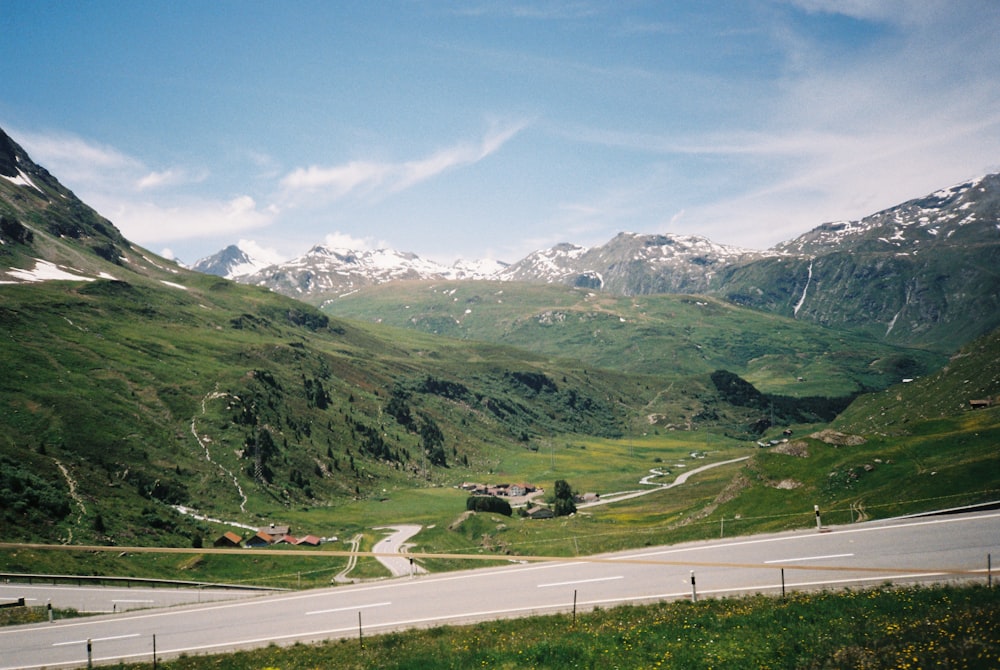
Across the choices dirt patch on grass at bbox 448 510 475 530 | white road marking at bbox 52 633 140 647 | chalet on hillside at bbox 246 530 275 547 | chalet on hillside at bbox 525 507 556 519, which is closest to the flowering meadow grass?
white road marking at bbox 52 633 140 647

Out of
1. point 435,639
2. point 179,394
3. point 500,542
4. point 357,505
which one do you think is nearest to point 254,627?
point 435,639

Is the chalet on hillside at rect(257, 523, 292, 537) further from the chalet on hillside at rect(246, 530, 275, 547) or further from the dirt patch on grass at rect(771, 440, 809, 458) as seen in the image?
the dirt patch on grass at rect(771, 440, 809, 458)

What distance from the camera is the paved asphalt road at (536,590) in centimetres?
2938

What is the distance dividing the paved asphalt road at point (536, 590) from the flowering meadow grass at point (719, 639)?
8.22 ft

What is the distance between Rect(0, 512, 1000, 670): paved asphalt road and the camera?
29375 mm

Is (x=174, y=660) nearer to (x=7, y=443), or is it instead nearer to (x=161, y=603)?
(x=161, y=603)

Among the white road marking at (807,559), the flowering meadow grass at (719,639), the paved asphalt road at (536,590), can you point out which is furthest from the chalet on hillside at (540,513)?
the flowering meadow grass at (719,639)

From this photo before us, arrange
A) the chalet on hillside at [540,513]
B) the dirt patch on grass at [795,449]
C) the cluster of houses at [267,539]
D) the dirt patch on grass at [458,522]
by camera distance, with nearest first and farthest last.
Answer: the dirt patch on grass at [795,449]
the cluster of houses at [267,539]
the dirt patch on grass at [458,522]
the chalet on hillside at [540,513]

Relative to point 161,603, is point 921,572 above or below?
above

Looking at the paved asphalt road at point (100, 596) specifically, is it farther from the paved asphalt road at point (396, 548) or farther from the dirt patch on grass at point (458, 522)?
the dirt patch on grass at point (458, 522)

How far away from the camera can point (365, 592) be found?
37219mm

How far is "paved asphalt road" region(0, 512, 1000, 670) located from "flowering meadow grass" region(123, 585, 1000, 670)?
2506 mm

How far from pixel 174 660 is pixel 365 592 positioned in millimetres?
11436

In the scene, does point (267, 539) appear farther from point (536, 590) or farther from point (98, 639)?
point (536, 590)
